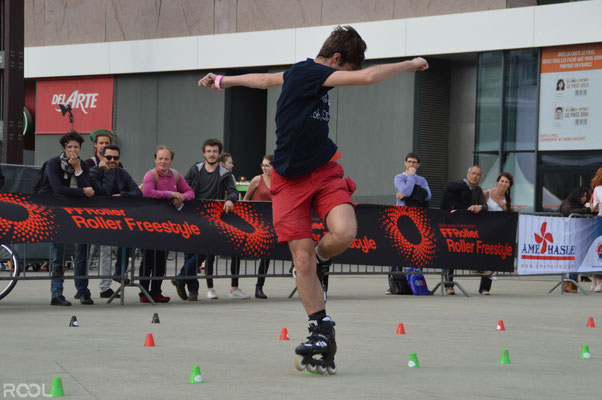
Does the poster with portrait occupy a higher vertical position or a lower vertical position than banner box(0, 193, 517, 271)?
higher

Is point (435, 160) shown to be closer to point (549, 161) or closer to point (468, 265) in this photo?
point (549, 161)

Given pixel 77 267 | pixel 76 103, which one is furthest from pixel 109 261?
pixel 76 103

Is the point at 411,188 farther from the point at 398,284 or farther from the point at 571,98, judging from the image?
the point at 571,98

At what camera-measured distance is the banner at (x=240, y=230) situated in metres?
10.8

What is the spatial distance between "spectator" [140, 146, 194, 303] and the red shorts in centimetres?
567

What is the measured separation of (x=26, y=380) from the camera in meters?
5.45

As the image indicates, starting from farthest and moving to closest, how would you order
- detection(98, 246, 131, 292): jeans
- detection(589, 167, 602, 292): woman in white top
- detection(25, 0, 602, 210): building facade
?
detection(25, 0, 602, 210): building facade → detection(589, 167, 602, 292): woman in white top → detection(98, 246, 131, 292): jeans

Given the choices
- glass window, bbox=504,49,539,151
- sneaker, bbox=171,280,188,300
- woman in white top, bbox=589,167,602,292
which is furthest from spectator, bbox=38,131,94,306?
glass window, bbox=504,49,539,151

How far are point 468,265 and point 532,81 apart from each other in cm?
1273

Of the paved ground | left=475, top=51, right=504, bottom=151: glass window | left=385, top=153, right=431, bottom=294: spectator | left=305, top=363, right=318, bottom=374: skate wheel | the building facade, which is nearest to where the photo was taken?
the paved ground

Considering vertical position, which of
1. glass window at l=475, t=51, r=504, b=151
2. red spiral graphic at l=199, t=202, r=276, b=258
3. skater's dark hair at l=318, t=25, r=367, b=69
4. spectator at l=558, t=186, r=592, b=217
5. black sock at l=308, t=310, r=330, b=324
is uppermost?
glass window at l=475, t=51, r=504, b=151

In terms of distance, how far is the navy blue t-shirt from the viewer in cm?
608

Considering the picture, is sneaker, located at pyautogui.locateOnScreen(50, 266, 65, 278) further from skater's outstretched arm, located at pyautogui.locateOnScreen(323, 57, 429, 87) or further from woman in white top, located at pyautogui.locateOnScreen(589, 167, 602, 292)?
woman in white top, located at pyautogui.locateOnScreen(589, 167, 602, 292)

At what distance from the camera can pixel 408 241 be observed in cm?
1360
